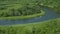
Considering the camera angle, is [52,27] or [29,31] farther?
[52,27]

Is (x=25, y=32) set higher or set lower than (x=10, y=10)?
lower

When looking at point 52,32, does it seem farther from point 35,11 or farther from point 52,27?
point 35,11

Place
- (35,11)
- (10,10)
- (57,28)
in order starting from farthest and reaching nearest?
(35,11) → (10,10) → (57,28)

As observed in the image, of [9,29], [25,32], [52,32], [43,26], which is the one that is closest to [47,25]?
[43,26]

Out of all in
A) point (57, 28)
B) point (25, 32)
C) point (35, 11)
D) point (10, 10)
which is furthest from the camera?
point (35, 11)

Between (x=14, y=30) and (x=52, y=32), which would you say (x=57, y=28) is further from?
(x=14, y=30)

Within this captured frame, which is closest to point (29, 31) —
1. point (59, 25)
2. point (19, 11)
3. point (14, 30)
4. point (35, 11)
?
point (14, 30)

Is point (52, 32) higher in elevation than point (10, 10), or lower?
lower

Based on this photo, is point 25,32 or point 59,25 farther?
point 59,25

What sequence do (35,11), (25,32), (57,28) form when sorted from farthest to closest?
(35,11)
(57,28)
(25,32)
